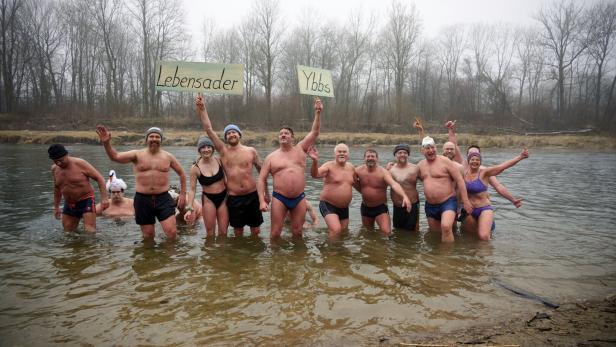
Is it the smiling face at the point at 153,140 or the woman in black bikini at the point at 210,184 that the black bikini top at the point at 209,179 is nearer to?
the woman in black bikini at the point at 210,184

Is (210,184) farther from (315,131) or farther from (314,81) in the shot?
(314,81)

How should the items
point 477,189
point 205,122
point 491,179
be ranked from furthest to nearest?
point 491,179 < point 477,189 < point 205,122

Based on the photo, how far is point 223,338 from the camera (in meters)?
3.08

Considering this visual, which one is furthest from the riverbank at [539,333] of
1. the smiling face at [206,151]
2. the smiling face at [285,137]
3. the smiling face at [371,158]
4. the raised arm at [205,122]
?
the smiling face at [206,151]

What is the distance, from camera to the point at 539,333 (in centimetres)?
309

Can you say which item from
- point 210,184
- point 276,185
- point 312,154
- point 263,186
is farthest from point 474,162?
point 210,184

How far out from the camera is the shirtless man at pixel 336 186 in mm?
6098

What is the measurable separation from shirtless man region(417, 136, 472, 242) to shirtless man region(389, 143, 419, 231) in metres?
0.20

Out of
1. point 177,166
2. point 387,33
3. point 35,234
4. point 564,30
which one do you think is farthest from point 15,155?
point 564,30

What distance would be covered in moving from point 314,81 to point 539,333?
4749mm

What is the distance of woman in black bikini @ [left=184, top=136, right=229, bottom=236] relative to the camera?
5715 millimetres

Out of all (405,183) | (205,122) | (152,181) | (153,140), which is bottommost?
(405,183)

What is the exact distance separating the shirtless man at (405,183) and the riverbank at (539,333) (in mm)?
3131

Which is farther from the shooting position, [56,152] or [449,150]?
[449,150]
